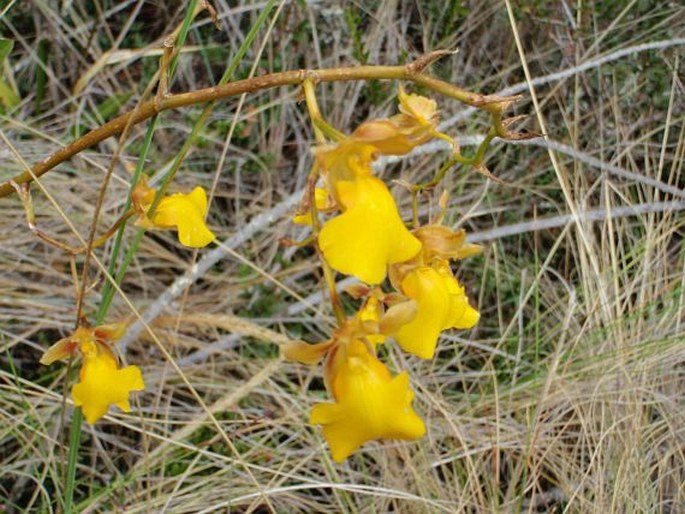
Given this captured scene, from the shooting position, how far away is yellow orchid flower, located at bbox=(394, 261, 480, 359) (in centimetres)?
81

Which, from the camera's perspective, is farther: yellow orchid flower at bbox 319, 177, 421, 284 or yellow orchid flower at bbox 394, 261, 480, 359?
yellow orchid flower at bbox 394, 261, 480, 359

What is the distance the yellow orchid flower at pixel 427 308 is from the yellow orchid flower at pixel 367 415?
0.06m

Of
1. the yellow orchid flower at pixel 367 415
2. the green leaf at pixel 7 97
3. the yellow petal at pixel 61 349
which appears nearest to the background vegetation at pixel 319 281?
the green leaf at pixel 7 97

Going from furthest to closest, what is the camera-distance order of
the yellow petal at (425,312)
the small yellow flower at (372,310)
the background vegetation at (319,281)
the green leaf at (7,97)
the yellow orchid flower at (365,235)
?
the green leaf at (7,97) → the background vegetation at (319,281) → the small yellow flower at (372,310) → the yellow petal at (425,312) → the yellow orchid flower at (365,235)

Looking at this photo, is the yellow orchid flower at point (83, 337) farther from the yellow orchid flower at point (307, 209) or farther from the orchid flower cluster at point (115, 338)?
the yellow orchid flower at point (307, 209)

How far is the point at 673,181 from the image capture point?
2.16 metres

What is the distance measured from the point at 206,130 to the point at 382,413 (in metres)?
1.45

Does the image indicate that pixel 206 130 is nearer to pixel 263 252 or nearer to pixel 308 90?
pixel 263 252

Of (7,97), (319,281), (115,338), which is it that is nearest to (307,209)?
(115,338)

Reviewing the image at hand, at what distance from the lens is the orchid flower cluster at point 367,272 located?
0.71 metres

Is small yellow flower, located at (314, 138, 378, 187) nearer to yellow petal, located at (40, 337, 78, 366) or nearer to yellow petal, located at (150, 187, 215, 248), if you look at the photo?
yellow petal, located at (150, 187, 215, 248)

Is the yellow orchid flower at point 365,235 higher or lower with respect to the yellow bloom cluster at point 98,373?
higher

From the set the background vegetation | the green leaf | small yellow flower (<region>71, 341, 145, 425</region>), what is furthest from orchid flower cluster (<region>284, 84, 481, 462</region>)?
the green leaf

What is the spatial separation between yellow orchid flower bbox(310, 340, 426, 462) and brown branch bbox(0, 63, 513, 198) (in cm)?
22
